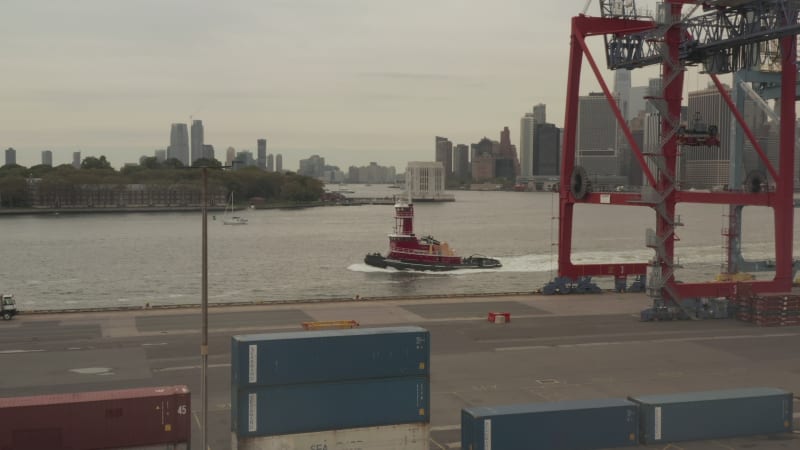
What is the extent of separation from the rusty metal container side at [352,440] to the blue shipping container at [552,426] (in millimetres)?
1161

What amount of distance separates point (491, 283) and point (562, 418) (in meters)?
59.2

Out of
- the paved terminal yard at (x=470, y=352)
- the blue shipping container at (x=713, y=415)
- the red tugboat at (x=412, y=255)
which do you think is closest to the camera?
the blue shipping container at (x=713, y=415)

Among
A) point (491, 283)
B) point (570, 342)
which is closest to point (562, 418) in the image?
point (570, 342)

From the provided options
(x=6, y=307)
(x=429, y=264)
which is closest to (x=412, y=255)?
(x=429, y=264)

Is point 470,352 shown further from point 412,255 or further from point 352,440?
point 412,255

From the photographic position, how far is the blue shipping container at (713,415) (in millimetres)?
20984

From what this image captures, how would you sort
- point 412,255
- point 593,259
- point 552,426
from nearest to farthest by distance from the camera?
1. point 552,426
2. point 412,255
3. point 593,259

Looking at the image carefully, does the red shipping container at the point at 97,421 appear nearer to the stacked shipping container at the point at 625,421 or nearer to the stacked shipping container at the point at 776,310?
the stacked shipping container at the point at 625,421

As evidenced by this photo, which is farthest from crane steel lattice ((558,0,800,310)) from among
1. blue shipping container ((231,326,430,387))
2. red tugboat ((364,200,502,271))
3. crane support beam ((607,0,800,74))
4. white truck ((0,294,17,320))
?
red tugboat ((364,200,502,271))

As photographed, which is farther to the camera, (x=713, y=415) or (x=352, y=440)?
(x=713, y=415)

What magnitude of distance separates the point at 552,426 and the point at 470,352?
1371cm

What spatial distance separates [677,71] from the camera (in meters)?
43.0

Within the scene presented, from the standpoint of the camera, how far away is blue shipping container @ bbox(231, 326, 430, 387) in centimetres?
1883

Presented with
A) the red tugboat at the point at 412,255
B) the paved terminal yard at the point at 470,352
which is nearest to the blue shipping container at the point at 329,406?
the paved terminal yard at the point at 470,352
